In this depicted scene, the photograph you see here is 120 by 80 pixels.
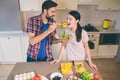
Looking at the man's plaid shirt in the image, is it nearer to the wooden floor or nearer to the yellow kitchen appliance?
the wooden floor

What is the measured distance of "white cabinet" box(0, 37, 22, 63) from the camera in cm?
312

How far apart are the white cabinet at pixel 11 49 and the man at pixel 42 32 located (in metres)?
1.42

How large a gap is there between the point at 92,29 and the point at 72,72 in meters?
2.15

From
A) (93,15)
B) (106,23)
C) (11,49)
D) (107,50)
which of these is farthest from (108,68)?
(11,49)

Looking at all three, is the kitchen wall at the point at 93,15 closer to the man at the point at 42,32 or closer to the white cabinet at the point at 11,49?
the white cabinet at the point at 11,49

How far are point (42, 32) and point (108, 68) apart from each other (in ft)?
6.89

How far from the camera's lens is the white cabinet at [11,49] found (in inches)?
123

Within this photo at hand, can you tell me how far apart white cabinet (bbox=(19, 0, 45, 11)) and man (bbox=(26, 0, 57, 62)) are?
147 cm

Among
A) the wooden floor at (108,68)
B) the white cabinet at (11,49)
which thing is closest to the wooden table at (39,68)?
the wooden floor at (108,68)

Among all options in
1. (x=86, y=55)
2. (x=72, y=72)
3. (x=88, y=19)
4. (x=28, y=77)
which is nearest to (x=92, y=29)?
(x=88, y=19)

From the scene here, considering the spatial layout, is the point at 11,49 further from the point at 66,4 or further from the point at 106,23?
the point at 106,23

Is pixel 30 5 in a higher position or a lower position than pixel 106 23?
higher

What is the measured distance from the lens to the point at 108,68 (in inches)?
126

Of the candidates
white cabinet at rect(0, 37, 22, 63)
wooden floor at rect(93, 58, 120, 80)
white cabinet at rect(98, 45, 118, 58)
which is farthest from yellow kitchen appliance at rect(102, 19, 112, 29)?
white cabinet at rect(0, 37, 22, 63)
